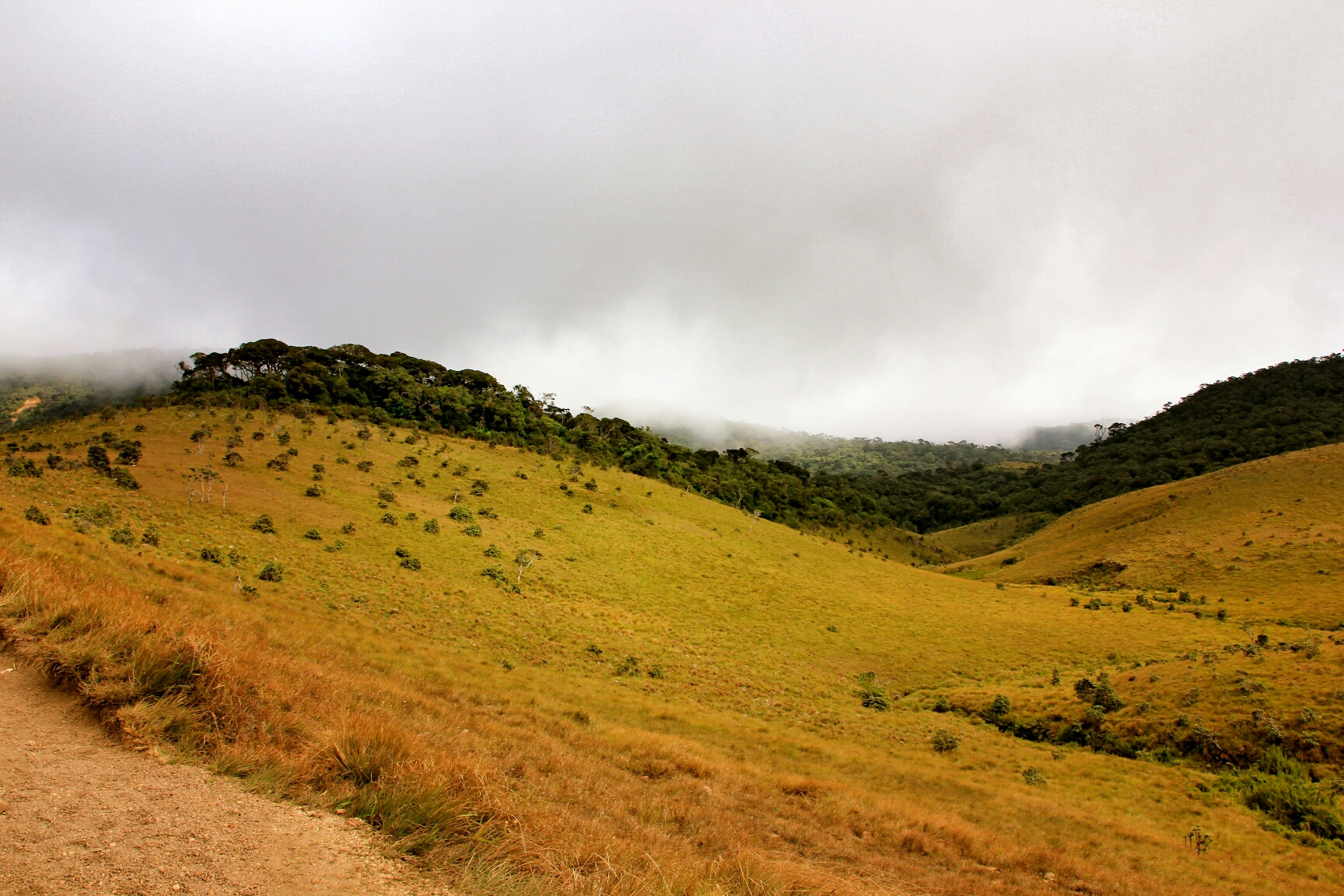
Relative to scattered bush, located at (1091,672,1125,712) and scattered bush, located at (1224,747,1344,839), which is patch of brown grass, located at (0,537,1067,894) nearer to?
scattered bush, located at (1224,747,1344,839)

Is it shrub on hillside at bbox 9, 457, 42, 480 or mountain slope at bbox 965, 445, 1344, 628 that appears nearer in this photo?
shrub on hillside at bbox 9, 457, 42, 480

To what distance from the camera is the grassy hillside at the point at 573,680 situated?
550 cm

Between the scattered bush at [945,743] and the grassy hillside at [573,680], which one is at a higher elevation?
the grassy hillside at [573,680]

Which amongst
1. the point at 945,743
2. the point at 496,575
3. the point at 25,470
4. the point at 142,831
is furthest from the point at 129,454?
the point at 945,743

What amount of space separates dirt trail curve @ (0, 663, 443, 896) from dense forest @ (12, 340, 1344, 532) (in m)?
55.6

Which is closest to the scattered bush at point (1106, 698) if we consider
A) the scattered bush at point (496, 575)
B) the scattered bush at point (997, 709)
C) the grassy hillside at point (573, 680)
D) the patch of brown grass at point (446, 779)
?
the grassy hillside at point (573, 680)

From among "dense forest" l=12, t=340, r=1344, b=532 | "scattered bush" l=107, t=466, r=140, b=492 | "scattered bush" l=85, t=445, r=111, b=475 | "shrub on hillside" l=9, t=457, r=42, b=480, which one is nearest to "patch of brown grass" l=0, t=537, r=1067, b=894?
"scattered bush" l=107, t=466, r=140, b=492

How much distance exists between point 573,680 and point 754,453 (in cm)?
11264

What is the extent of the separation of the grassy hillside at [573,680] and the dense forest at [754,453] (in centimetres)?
2253

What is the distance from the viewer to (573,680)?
61.0 feet

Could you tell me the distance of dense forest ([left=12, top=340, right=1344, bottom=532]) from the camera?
6469 cm

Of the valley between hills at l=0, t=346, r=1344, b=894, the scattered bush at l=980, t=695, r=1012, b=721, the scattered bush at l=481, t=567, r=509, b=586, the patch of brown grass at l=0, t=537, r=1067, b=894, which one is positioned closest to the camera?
the patch of brown grass at l=0, t=537, r=1067, b=894

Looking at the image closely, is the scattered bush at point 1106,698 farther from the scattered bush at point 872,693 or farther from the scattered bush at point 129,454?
the scattered bush at point 129,454

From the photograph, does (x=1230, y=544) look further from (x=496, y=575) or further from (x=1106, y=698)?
(x=496, y=575)
